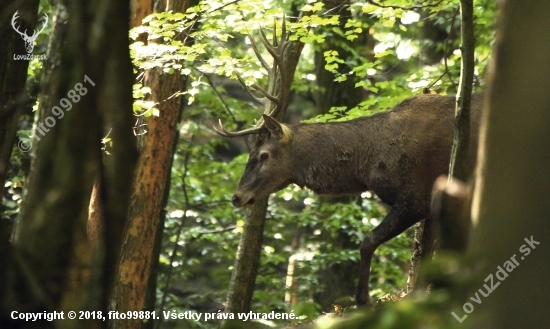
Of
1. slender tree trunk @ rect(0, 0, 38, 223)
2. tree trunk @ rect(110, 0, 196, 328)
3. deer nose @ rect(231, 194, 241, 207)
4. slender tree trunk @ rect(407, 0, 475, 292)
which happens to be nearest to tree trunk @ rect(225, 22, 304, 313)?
deer nose @ rect(231, 194, 241, 207)

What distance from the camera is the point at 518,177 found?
2572 mm

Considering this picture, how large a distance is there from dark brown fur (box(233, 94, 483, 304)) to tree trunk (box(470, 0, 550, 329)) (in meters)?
5.70

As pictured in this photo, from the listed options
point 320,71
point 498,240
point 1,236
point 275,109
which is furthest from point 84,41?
point 320,71

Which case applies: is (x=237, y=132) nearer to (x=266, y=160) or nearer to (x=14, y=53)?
(x=266, y=160)

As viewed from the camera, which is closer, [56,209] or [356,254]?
[56,209]

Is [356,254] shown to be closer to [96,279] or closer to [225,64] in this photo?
[225,64]

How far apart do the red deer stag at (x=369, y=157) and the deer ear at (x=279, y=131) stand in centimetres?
1

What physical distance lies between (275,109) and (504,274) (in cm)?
773

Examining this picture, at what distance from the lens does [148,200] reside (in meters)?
9.52

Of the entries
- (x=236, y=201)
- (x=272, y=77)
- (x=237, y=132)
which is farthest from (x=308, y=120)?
(x=236, y=201)

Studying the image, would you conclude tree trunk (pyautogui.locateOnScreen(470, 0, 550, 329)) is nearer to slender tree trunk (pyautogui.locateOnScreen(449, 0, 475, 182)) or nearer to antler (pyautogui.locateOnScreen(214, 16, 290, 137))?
slender tree trunk (pyautogui.locateOnScreen(449, 0, 475, 182))

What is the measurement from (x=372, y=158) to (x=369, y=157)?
0.06m

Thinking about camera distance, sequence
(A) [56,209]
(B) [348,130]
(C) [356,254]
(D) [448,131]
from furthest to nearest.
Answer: (C) [356,254] < (B) [348,130] < (D) [448,131] < (A) [56,209]

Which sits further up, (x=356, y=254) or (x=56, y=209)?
(x=56, y=209)
